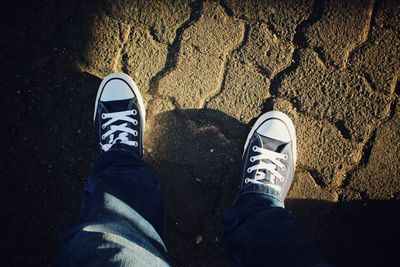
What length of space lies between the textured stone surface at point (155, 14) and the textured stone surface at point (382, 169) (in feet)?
3.70

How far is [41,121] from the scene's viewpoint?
1.70 m

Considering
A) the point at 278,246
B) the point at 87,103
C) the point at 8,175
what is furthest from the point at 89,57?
the point at 278,246

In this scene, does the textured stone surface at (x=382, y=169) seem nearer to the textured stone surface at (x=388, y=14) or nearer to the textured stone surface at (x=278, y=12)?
the textured stone surface at (x=388, y=14)

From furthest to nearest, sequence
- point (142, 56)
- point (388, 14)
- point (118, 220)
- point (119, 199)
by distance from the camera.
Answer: point (142, 56) < point (388, 14) < point (119, 199) < point (118, 220)

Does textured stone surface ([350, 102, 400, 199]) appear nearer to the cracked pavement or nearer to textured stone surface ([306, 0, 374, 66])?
the cracked pavement

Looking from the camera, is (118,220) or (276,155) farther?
(276,155)

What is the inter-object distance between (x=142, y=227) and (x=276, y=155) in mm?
753

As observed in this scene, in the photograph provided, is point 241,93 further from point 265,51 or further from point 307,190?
point 307,190

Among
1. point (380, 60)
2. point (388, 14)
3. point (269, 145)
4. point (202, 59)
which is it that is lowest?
point (269, 145)

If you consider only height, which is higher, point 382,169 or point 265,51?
point 265,51

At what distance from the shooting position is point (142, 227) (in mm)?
1335

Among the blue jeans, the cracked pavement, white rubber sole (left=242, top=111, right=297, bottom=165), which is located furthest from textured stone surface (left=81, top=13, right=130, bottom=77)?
white rubber sole (left=242, top=111, right=297, bottom=165)

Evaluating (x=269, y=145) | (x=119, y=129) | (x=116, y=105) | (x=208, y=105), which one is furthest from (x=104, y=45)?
(x=269, y=145)

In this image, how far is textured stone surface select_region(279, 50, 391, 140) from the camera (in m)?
1.60
